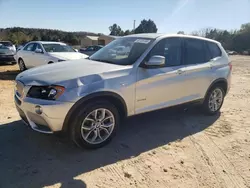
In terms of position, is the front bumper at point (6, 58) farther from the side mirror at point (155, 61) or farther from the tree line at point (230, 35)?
the tree line at point (230, 35)

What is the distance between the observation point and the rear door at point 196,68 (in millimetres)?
4602

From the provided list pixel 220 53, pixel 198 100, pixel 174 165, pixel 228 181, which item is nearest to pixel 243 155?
pixel 228 181

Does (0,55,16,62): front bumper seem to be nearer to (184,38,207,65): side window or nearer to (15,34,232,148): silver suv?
(15,34,232,148): silver suv

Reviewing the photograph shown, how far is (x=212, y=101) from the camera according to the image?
209 inches

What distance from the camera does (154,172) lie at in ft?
10.3

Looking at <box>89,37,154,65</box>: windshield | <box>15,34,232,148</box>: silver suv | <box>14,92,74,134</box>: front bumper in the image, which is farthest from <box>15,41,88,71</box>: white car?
<box>14,92,74,134</box>: front bumper

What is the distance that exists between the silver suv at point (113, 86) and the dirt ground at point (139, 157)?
376mm

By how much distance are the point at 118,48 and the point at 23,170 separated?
2.61 metres

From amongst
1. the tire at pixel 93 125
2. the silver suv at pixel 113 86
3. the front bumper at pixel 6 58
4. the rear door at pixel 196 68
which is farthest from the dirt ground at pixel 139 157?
the front bumper at pixel 6 58

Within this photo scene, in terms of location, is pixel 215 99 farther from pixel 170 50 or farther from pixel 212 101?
pixel 170 50

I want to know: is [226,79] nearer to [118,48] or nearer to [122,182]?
[118,48]

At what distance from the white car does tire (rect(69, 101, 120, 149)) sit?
5637 mm

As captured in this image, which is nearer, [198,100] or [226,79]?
[198,100]

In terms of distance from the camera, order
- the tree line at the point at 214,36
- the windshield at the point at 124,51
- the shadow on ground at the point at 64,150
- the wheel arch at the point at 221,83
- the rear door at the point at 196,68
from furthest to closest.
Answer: the tree line at the point at 214,36, the wheel arch at the point at 221,83, the rear door at the point at 196,68, the windshield at the point at 124,51, the shadow on ground at the point at 64,150
